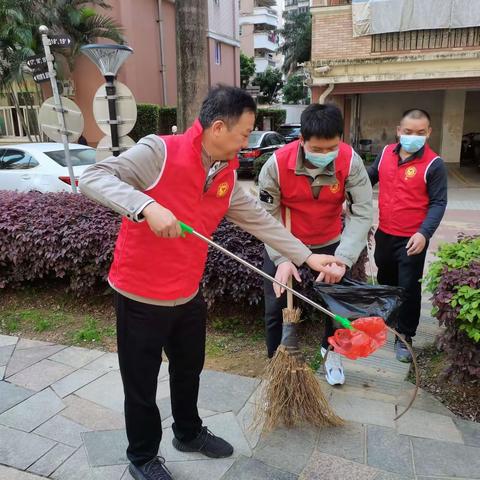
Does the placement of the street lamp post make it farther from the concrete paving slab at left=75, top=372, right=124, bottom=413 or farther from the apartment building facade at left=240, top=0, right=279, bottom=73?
the apartment building facade at left=240, top=0, right=279, bottom=73

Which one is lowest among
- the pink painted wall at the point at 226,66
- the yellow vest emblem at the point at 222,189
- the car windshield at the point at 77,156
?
the car windshield at the point at 77,156

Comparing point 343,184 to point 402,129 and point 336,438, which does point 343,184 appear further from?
point 336,438

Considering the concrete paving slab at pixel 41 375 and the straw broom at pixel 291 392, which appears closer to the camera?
the straw broom at pixel 291 392

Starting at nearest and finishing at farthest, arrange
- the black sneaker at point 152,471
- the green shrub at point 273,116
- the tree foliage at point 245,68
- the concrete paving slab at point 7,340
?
the black sneaker at point 152,471
the concrete paving slab at point 7,340
the green shrub at point 273,116
the tree foliage at point 245,68

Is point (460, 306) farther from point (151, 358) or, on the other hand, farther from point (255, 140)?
point (255, 140)

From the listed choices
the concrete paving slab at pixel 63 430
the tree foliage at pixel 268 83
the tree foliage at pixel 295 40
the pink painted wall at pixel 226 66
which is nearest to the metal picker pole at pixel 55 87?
the concrete paving slab at pixel 63 430

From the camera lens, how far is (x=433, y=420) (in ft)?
8.62

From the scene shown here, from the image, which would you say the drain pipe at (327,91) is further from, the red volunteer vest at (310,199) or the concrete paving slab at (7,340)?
the concrete paving slab at (7,340)

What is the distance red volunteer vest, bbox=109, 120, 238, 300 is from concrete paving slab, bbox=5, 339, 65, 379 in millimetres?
1782

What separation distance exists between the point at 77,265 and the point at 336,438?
2.61m

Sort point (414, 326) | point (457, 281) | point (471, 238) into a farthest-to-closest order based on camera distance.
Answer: point (414, 326)
point (471, 238)
point (457, 281)

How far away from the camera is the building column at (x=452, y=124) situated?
14.6m

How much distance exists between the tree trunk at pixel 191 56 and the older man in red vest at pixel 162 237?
3.27m

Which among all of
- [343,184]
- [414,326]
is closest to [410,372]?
[414,326]
